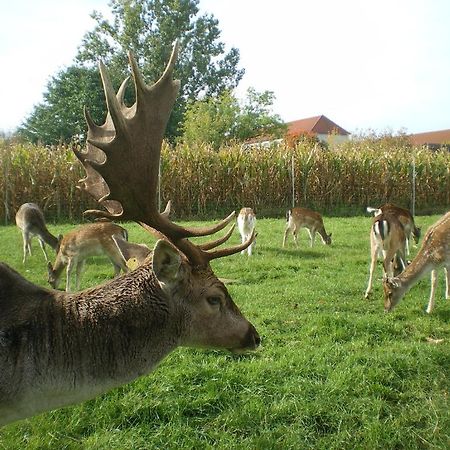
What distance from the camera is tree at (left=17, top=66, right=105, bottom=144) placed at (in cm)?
3584

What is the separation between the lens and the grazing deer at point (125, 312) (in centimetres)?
262

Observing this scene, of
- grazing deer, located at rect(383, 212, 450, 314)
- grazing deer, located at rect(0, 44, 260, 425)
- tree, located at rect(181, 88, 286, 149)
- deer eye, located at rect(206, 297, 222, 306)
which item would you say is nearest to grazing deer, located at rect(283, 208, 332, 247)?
grazing deer, located at rect(383, 212, 450, 314)

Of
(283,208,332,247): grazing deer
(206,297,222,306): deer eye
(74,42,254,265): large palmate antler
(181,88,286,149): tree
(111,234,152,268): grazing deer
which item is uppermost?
(181,88,286,149): tree

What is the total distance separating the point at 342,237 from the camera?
14.4 meters

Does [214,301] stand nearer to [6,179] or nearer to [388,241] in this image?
[388,241]

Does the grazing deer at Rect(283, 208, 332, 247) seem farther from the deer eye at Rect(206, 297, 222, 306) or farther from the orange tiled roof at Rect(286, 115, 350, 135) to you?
the orange tiled roof at Rect(286, 115, 350, 135)

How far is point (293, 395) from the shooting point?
14.7 feet

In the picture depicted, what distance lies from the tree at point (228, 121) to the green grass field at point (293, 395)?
27876mm

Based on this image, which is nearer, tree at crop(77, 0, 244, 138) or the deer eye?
the deer eye

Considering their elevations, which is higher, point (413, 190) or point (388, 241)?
point (413, 190)

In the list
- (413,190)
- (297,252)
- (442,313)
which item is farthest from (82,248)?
(413,190)

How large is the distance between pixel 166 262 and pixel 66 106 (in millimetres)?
36812

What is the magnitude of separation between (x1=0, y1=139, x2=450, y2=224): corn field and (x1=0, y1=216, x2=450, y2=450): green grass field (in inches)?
539

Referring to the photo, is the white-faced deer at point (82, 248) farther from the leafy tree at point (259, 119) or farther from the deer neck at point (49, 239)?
the leafy tree at point (259, 119)
